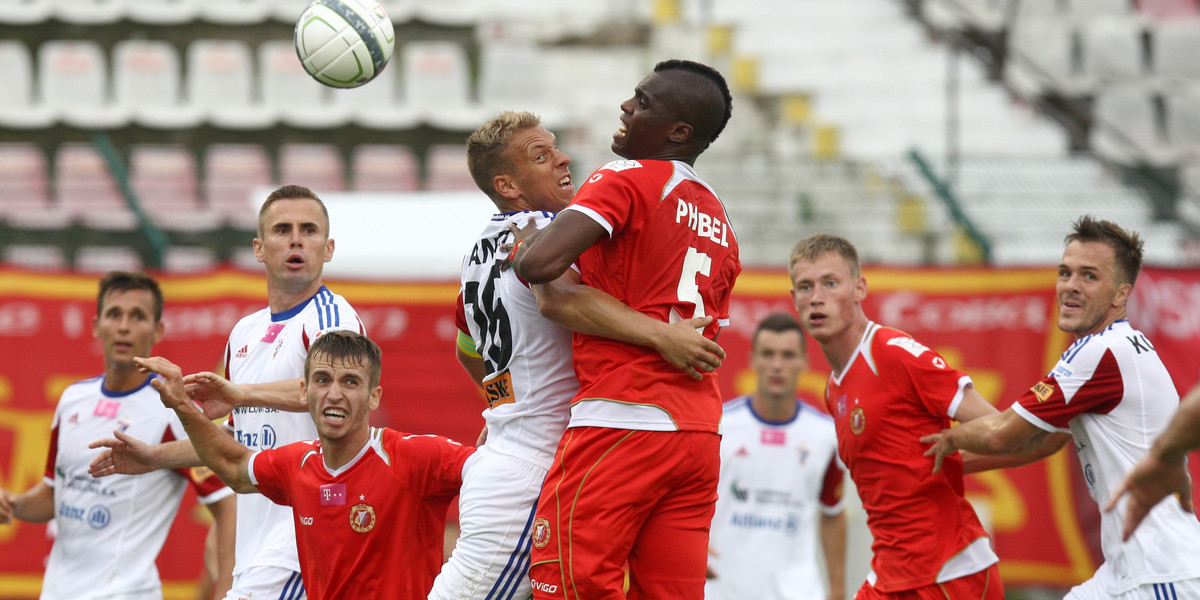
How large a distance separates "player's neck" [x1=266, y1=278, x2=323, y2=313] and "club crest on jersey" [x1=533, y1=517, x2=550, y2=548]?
203 cm

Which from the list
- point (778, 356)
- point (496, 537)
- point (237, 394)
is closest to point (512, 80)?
point (778, 356)

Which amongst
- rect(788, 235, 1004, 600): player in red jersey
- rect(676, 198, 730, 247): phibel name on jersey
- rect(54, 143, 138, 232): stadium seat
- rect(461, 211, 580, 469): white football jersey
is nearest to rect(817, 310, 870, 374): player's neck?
rect(788, 235, 1004, 600): player in red jersey

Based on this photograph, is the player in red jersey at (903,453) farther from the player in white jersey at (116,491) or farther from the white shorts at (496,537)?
the player in white jersey at (116,491)

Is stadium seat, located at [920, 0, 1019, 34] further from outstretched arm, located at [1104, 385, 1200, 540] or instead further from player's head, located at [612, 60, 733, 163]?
outstretched arm, located at [1104, 385, 1200, 540]

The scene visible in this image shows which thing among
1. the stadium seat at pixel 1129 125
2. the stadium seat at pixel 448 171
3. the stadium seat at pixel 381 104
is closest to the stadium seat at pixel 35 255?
the stadium seat at pixel 448 171

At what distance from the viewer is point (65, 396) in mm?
6879

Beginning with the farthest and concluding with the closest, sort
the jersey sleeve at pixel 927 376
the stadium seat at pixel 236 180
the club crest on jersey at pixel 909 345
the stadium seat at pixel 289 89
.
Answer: the stadium seat at pixel 289 89, the stadium seat at pixel 236 180, the club crest on jersey at pixel 909 345, the jersey sleeve at pixel 927 376

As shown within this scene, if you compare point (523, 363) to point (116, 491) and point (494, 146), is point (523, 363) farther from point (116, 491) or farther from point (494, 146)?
point (116, 491)

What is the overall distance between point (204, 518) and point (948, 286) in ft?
21.4

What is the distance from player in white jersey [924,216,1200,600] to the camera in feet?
17.3

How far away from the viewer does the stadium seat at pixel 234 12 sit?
16.9 meters

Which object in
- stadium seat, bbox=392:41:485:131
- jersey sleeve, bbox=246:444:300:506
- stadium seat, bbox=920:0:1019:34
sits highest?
stadium seat, bbox=920:0:1019:34

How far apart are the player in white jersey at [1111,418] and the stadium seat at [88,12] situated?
14526mm

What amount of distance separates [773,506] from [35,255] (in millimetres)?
7192
